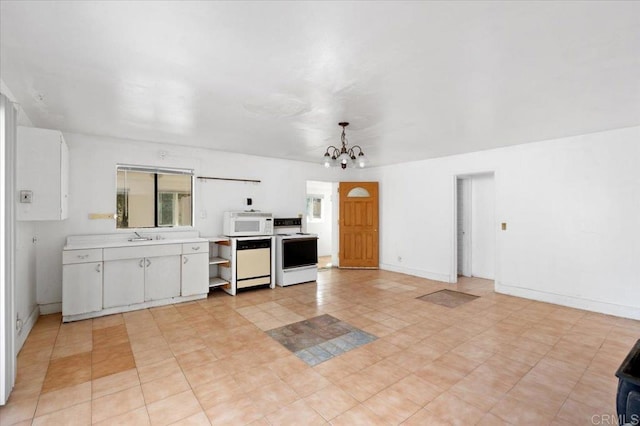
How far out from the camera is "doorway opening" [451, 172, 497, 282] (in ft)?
19.7

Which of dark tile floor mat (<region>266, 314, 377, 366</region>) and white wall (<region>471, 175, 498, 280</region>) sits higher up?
white wall (<region>471, 175, 498, 280</region>)

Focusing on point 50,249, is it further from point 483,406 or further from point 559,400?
point 559,400

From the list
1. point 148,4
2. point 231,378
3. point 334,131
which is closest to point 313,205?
point 334,131

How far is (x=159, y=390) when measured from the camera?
2299mm

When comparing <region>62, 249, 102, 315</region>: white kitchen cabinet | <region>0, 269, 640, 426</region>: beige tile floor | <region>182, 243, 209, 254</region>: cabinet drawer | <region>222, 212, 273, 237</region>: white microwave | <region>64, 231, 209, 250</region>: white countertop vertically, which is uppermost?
<region>222, 212, 273, 237</region>: white microwave

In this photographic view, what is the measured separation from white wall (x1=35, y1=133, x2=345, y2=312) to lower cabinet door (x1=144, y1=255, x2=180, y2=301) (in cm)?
93

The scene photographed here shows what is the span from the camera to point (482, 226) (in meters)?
6.10

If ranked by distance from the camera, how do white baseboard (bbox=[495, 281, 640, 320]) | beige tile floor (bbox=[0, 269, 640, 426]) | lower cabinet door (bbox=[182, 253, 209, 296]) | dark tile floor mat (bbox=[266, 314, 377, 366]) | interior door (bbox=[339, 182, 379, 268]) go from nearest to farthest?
beige tile floor (bbox=[0, 269, 640, 426]) → dark tile floor mat (bbox=[266, 314, 377, 366]) → white baseboard (bbox=[495, 281, 640, 320]) → lower cabinet door (bbox=[182, 253, 209, 296]) → interior door (bbox=[339, 182, 379, 268])

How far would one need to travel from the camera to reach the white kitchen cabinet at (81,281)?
3596mm

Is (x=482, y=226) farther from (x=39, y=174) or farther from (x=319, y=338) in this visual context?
(x=39, y=174)

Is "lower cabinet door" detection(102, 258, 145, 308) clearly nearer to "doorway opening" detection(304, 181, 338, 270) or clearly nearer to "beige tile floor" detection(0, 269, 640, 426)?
"beige tile floor" detection(0, 269, 640, 426)

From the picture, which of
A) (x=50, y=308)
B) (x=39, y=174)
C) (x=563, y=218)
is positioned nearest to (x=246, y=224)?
(x=39, y=174)

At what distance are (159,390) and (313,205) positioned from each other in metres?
6.97

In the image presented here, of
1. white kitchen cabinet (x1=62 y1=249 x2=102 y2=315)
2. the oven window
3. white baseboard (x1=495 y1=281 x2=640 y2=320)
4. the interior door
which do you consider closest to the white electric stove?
the oven window
